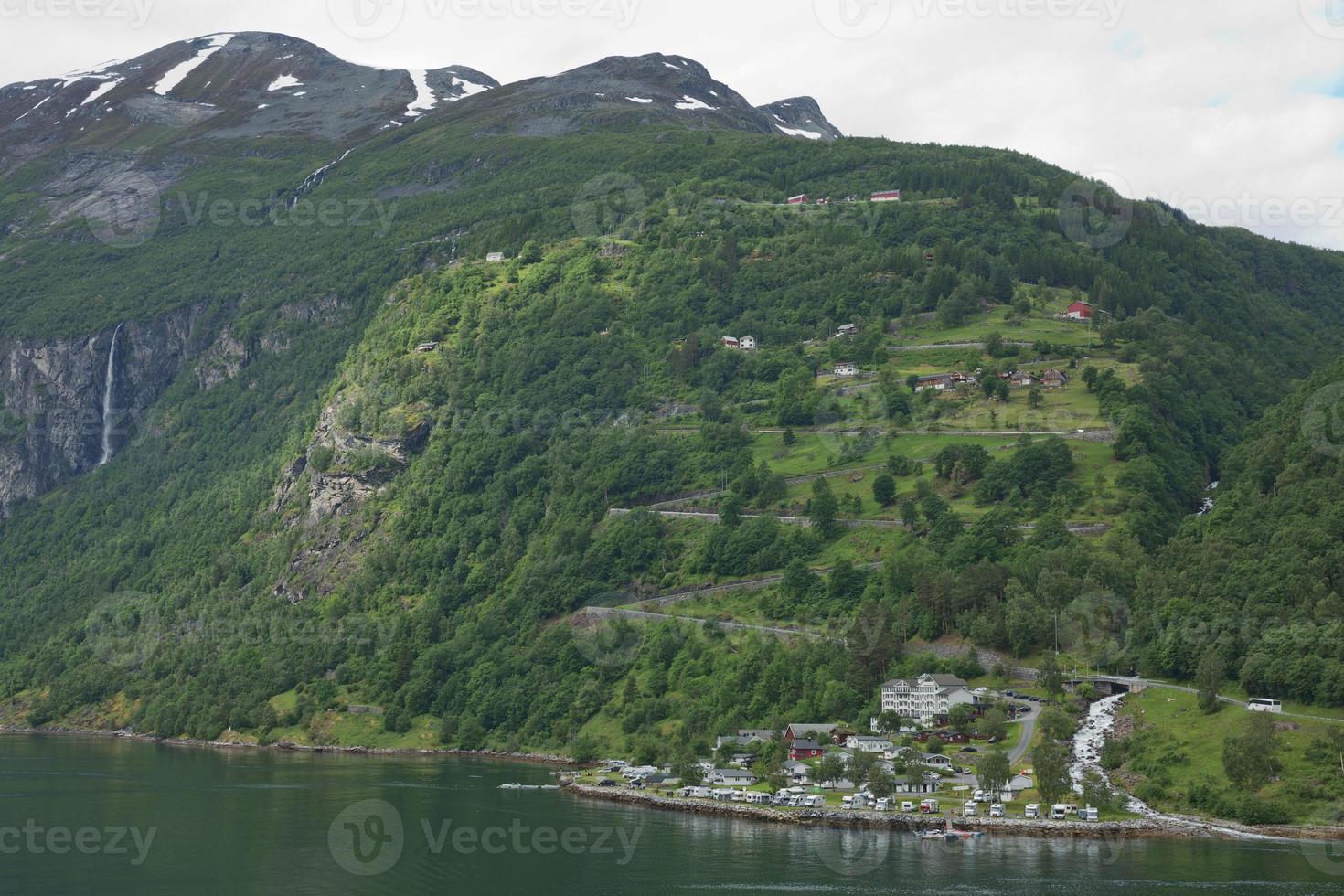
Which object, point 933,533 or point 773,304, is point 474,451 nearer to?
point 773,304

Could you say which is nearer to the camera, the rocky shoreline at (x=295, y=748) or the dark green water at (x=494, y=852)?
the dark green water at (x=494, y=852)

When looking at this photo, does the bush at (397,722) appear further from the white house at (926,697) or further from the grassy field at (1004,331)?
the grassy field at (1004,331)

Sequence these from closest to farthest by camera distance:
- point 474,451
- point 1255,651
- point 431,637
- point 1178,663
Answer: point 1255,651
point 1178,663
point 431,637
point 474,451

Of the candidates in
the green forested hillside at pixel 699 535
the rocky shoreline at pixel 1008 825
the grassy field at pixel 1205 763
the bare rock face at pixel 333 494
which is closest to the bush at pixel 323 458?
the bare rock face at pixel 333 494

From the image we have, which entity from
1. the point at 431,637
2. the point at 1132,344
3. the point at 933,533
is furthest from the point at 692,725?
the point at 1132,344

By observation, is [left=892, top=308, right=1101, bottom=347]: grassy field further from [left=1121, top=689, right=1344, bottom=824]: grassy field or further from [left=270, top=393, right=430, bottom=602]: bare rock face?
[left=1121, top=689, right=1344, bottom=824]: grassy field

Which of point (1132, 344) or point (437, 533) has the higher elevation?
point (1132, 344)
